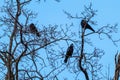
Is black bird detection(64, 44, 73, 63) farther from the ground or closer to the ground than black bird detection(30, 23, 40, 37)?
closer to the ground

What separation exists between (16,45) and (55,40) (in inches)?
42.5

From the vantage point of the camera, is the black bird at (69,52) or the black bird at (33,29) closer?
the black bird at (69,52)

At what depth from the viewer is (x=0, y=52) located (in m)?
12.8

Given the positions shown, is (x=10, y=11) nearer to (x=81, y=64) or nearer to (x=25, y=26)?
(x=25, y=26)

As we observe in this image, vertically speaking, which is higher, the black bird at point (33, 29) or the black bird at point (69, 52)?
the black bird at point (33, 29)

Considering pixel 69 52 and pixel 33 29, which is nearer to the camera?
pixel 33 29

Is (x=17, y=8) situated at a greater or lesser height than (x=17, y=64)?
greater

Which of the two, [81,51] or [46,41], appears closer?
[81,51]

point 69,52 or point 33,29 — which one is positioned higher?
point 33,29

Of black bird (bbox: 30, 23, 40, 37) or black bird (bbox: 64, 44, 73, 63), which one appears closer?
black bird (bbox: 64, 44, 73, 63)

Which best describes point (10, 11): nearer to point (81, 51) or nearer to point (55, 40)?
point (55, 40)

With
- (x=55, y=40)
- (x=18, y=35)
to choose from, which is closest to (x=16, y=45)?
(x=18, y=35)

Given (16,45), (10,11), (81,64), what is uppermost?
(10,11)

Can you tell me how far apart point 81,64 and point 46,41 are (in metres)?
1.43
